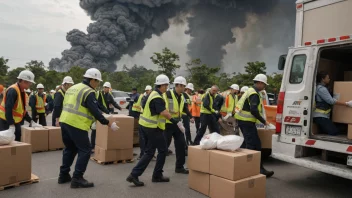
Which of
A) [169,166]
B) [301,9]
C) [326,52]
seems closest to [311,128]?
[326,52]

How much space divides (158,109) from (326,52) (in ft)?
10.2

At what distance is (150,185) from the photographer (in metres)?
4.86

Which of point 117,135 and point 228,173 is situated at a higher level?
point 117,135

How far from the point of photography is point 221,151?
13.8 feet

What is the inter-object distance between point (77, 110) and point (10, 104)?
57.4 inches

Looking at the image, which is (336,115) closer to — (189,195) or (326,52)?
(326,52)

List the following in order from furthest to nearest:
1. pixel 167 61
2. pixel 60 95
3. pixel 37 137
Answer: pixel 167 61, pixel 37 137, pixel 60 95

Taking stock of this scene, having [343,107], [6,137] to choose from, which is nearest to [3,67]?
[6,137]

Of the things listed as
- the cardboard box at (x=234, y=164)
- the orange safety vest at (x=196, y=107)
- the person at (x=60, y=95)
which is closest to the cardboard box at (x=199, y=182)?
the cardboard box at (x=234, y=164)

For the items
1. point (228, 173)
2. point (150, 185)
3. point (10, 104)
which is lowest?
point (150, 185)

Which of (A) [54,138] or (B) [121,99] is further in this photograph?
(B) [121,99]

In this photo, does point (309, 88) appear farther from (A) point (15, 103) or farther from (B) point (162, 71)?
(B) point (162, 71)

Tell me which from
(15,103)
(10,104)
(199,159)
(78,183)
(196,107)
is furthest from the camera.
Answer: (196,107)

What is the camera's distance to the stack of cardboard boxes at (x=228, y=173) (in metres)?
3.89
